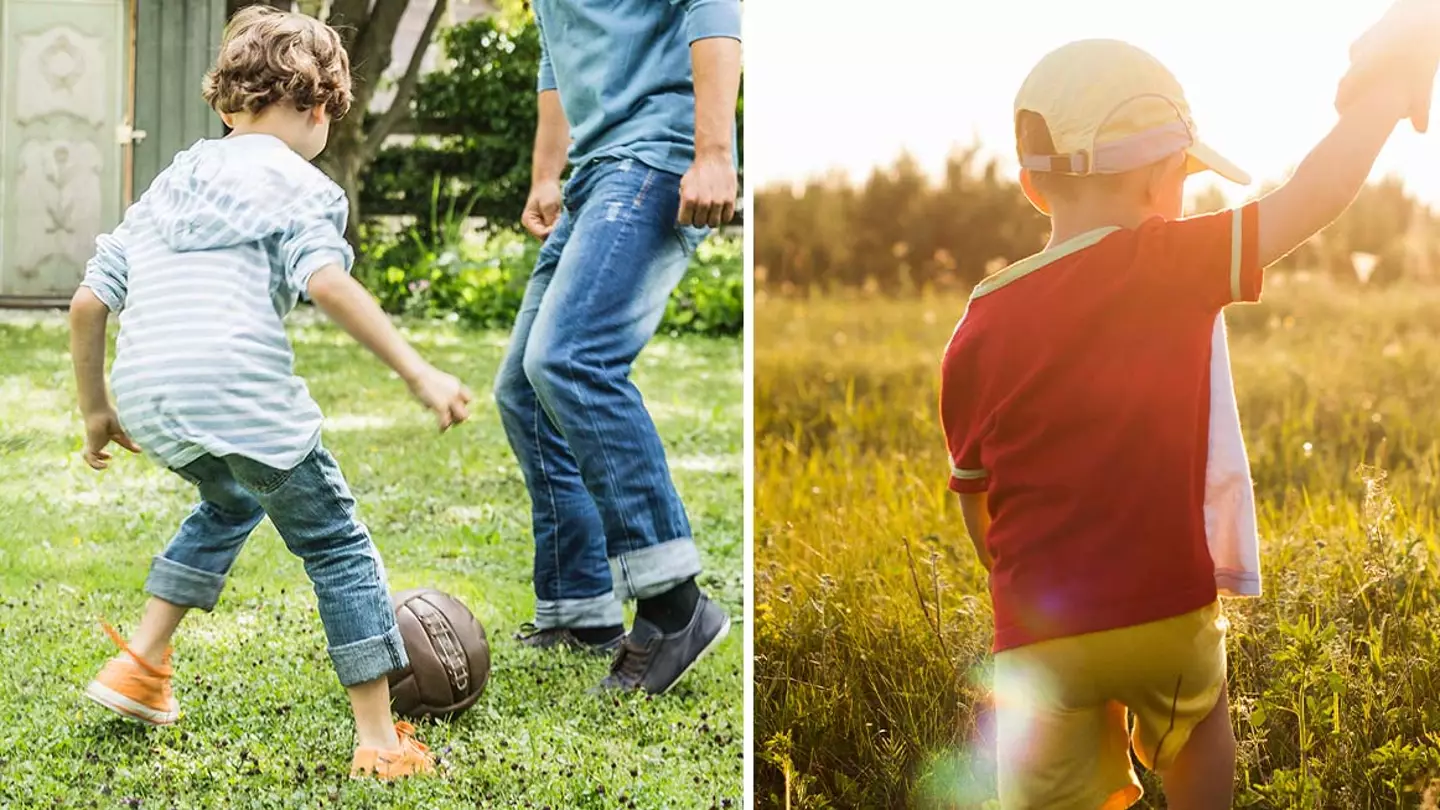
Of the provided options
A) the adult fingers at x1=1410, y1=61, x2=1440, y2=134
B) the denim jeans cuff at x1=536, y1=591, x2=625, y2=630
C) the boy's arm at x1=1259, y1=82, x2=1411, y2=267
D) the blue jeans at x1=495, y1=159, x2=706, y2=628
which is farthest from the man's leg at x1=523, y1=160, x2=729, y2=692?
the adult fingers at x1=1410, y1=61, x2=1440, y2=134

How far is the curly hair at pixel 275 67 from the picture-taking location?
2.44 m

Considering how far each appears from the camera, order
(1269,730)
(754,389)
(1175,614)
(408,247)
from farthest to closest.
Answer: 1. (408,247)
2. (754,389)
3. (1269,730)
4. (1175,614)

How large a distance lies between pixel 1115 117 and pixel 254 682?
1.69m

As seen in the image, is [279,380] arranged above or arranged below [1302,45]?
below

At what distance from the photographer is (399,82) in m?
3.04

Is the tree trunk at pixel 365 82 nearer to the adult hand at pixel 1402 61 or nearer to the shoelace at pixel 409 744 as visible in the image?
the shoelace at pixel 409 744

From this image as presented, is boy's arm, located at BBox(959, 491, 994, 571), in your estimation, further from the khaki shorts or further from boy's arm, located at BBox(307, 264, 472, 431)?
boy's arm, located at BBox(307, 264, 472, 431)

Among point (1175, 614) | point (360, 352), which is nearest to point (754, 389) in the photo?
point (360, 352)

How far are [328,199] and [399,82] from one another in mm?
715

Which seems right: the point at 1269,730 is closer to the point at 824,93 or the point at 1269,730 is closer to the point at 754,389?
the point at 754,389

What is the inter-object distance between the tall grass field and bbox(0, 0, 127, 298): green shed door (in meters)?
1.25

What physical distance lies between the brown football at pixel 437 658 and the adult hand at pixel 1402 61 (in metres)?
1.62

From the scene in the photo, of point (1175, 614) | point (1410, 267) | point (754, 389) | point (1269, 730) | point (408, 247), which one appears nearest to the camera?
point (1175, 614)

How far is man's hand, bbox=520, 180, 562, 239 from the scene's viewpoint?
2994mm
